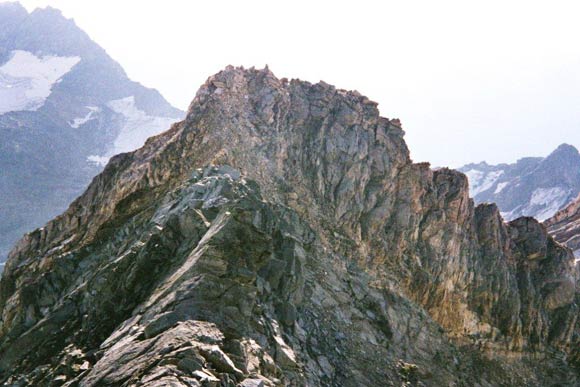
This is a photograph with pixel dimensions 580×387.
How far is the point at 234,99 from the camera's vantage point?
3709 cm

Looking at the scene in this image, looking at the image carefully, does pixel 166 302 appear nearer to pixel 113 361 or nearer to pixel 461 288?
pixel 113 361

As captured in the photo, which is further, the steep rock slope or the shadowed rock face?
the steep rock slope

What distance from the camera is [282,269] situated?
71.7ft

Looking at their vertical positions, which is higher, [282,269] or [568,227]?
[568,227]

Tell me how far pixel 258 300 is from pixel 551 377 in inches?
1157

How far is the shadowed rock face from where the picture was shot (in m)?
16.5

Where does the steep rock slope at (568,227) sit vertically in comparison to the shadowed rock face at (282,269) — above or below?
above

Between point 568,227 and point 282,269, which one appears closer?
point 282,269

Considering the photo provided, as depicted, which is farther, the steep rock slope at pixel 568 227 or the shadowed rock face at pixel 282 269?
the steep rock slope at pixel 568 227

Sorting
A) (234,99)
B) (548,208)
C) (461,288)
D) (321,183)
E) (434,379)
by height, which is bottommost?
(434,379)

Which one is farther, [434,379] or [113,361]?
[434,379]

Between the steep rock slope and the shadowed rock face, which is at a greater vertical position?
the steep rock slope

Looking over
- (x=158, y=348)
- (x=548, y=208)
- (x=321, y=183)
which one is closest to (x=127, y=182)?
(x=321, y=183)

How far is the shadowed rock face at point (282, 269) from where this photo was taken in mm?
16547
